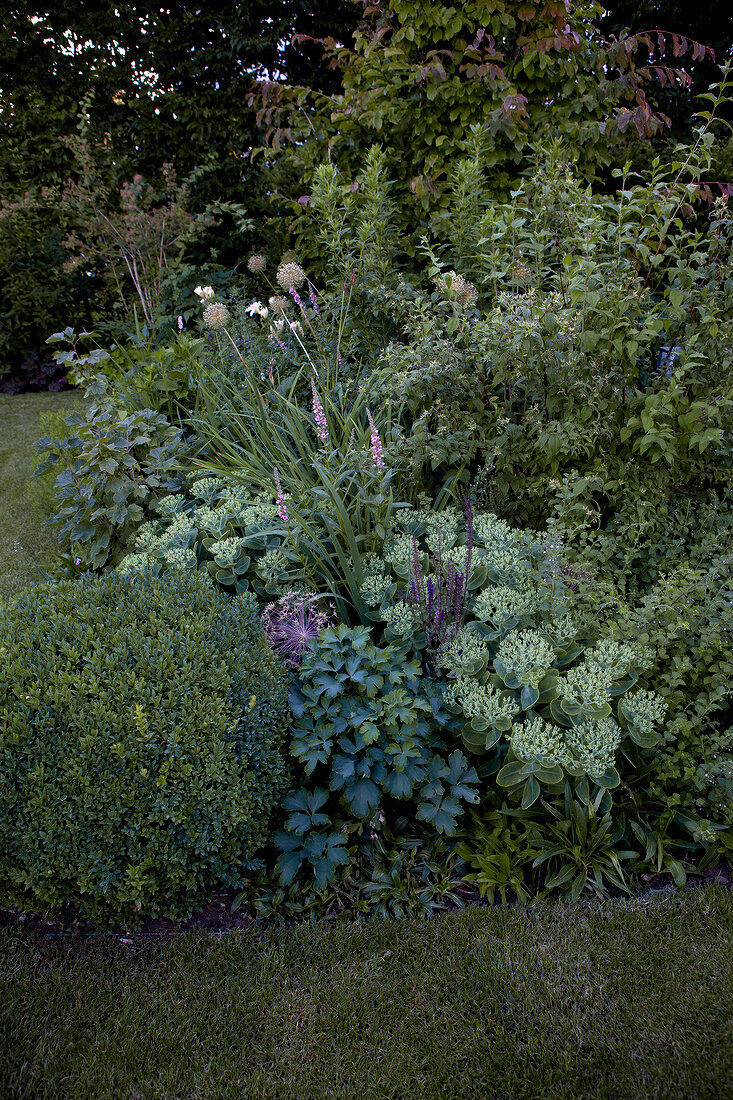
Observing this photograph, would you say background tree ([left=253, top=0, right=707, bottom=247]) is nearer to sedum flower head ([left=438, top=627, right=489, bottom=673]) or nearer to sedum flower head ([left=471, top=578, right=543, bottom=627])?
sedum flower head ([left=471, top=578, right=543, bottom=627])

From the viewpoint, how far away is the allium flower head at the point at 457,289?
3.21m

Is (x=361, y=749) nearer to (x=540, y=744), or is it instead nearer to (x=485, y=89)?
(x=540, y=744)

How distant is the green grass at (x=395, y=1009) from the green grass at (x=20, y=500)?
7.25ft

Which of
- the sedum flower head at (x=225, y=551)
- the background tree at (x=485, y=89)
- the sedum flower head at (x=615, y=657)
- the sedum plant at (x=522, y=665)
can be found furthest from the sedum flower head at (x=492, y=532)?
the background tree at (x=485, y=89)

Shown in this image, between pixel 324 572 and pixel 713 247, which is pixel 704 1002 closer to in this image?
pixel 324 572

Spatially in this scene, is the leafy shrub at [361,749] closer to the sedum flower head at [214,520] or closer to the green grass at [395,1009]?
the green grass at [395,1009]

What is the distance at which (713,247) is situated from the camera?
285cm

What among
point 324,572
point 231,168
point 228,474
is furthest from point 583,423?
point 231,168

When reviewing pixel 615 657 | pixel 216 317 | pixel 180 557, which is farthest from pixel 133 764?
pixel 216 317

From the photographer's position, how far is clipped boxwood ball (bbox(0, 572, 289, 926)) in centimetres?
204

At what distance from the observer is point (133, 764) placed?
2.07m

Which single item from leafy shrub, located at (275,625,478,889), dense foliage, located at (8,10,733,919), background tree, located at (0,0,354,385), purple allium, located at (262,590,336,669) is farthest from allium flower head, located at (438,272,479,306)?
background tree, located at (0,0,354,385)

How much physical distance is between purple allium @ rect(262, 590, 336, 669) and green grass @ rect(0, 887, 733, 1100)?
0.91m

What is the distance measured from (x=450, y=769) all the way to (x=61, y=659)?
1.34 metres
